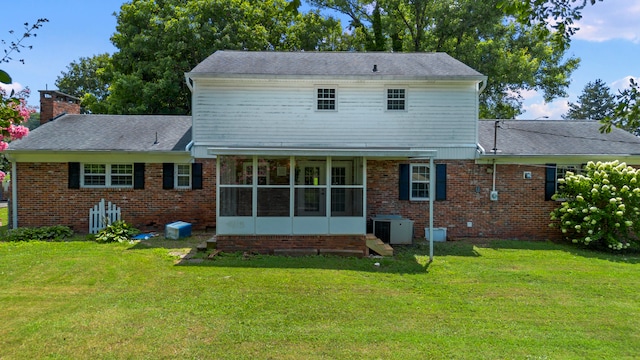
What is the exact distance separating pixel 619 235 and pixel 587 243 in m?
1.25

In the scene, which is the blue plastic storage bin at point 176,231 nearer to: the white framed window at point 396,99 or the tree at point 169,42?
the white framed window at point 396,99

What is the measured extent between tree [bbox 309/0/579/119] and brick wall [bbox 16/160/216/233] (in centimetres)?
1659

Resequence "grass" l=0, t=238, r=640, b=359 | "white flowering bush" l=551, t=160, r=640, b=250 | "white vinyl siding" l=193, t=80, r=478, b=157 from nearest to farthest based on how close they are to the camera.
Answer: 1. "grass" l=0, t=238, r=640, b=359
2. "white flowering bush" l=551, t=160, r=640, b=250
3. "white vinyl siding" l=193, t=80, r=478, b=157

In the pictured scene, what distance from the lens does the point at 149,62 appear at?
21.3 m

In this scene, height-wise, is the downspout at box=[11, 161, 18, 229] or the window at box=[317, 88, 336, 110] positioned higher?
the window at box=[317, 88, 336, 110]

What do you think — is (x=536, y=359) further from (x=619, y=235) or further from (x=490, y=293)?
(x=619, y=235)

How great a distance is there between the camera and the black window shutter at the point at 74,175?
12.1 m

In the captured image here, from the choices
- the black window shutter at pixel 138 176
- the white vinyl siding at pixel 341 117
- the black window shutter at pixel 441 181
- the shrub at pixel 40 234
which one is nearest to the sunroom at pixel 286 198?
the white vinyl siding at pixel 341 117

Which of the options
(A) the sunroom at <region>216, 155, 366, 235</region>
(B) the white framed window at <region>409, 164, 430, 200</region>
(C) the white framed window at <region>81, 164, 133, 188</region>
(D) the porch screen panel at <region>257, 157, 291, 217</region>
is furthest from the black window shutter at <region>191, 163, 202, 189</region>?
(B) the white framed window at <region>409, 164, 430, 200</region>

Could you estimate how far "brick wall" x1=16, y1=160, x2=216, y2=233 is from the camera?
39.3 feet

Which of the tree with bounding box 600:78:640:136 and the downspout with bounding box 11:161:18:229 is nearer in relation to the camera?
the tree with bounding box 600:78:640:136

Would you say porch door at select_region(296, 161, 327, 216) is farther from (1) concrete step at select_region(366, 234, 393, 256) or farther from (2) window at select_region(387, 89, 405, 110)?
(2) window at select_region(387, 89, 405, 110)

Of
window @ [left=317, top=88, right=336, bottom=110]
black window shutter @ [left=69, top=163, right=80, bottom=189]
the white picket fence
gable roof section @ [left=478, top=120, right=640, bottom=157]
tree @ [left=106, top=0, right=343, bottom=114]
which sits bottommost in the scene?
the white picket fence

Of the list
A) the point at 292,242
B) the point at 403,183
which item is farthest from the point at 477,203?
the point at 292,242
